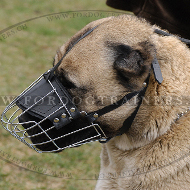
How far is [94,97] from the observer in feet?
6.79

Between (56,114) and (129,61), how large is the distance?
65 centimetres

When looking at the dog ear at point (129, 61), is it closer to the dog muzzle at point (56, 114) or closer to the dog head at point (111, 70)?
the dog head at point (111, 70)

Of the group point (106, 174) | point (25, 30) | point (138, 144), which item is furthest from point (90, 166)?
point (25, 30)

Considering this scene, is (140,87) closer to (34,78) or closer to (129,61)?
(129,61)

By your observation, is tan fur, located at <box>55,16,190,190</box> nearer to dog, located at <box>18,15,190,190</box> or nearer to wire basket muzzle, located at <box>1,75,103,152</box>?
dog, located at <box>18,15,190,190</box>

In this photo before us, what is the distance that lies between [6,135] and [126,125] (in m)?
2.69

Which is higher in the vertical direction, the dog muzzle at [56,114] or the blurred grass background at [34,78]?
the dog muzzle at [56,114]

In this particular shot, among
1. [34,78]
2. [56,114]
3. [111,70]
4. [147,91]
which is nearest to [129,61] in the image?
[111,70]

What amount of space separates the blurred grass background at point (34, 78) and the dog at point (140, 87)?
1526 millimetres

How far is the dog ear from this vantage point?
6.59 ft

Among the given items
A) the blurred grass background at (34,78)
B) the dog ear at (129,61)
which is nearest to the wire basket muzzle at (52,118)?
the dog ear at (129,61)

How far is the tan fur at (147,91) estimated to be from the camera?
6.72ft

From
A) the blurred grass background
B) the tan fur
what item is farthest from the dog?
the blurred grass background

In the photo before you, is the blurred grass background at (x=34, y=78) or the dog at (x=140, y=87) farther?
the blurred grass background at (x=34, y=78)
